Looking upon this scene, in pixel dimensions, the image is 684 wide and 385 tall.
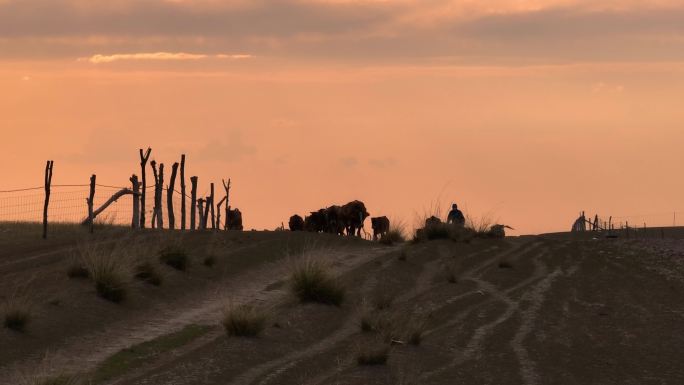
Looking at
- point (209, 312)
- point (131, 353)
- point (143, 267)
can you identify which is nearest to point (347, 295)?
point (209, 312)

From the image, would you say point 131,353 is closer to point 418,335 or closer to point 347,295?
point 418,335

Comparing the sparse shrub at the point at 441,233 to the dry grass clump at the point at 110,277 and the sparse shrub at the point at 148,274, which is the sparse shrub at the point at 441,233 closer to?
the sparse shrub at the point at 148,274

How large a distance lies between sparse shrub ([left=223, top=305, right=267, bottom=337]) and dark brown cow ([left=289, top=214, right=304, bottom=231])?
32.2 m

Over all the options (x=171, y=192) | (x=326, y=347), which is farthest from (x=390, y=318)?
(x=171, y=192)

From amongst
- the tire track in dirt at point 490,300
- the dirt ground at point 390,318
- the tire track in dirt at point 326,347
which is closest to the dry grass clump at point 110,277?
the dirt ground at point 390,318

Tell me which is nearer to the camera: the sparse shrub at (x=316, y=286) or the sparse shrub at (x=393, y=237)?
the sparse shrub at (x=316, y=286)

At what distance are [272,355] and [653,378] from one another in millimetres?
5291

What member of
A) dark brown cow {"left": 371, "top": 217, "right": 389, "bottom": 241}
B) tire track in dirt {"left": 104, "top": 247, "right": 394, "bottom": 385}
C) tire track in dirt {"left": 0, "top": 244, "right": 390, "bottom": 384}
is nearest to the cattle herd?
dark brown cow {"left": 371, "top": 217, "right": 389, "bottom": 241}

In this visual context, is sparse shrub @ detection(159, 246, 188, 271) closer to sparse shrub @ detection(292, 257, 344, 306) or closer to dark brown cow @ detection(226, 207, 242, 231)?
sparse shrub @ detection(292, 257, 344, 306)

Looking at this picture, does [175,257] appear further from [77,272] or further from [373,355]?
[373,355]

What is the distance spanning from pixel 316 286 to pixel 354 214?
23224 mm

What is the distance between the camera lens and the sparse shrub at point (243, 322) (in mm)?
16328

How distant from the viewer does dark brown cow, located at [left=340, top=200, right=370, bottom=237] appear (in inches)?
1698

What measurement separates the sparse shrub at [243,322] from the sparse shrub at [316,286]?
10.7 feet
